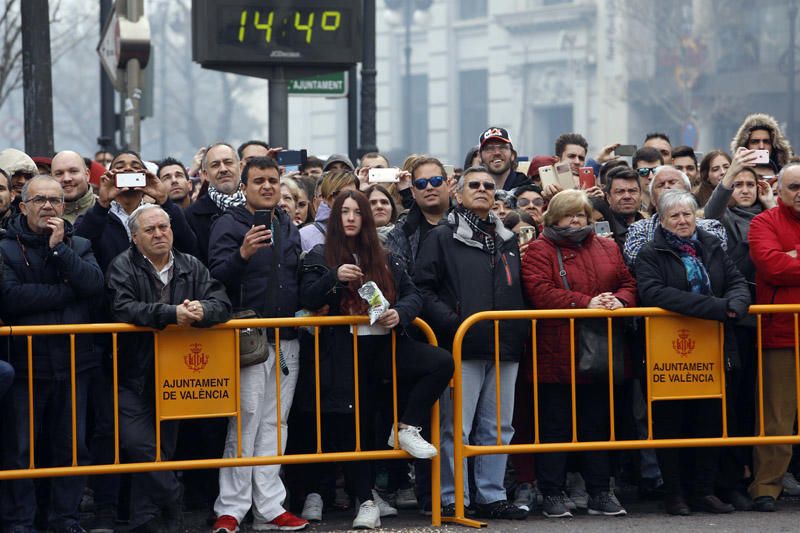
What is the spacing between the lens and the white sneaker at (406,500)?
8.66 m

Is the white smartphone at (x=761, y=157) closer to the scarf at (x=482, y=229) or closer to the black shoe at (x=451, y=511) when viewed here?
the scarf at (x=482, y=229)

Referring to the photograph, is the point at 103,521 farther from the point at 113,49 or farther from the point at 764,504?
the point at 113,49

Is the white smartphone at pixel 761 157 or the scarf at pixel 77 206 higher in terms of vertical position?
the white smartphone at pixel 761 157

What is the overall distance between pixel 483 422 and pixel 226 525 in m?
1.64

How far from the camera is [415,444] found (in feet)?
25.9

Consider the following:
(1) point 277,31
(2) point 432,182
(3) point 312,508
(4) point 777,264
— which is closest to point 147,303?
(3) point 312,508

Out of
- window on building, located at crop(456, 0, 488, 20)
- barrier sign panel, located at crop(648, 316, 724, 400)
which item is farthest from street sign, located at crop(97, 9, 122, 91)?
window on building, located at crop(456, 0, 488, 20)

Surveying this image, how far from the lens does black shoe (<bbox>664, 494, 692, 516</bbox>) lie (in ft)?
27.4

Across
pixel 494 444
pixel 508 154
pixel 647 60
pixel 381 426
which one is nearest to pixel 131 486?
pixel 381 426

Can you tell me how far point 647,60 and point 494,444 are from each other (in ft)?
190

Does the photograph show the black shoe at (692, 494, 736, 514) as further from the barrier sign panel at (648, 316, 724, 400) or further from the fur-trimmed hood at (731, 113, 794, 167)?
the fur-trimmed hood at (731, 113, 794, 167)

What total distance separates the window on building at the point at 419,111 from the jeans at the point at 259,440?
7251 centimetres

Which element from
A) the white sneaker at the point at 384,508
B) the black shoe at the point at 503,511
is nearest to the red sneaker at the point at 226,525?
the white sneaker at the point at 384,508

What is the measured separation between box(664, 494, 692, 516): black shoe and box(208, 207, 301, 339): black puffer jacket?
8.20 ft
